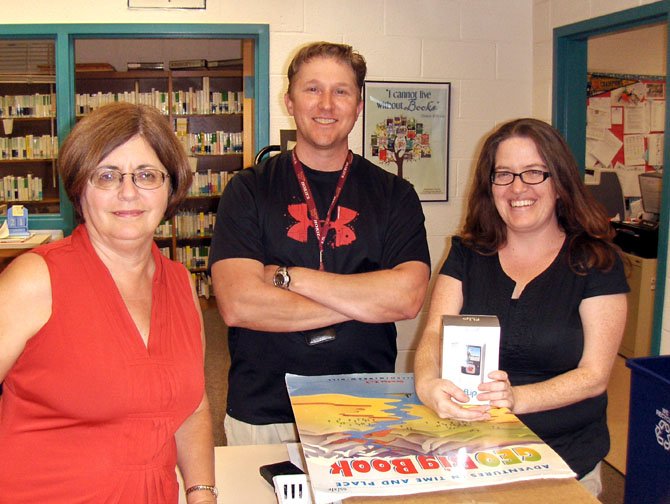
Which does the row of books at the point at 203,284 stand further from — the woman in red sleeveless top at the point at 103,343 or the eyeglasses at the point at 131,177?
the eyeglasses at the point at 131,177

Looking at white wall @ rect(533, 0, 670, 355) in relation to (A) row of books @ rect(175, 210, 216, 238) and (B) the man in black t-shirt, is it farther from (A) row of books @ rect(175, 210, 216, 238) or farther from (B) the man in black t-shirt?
(A) row of books @ rect(175, 210, 216, 238)

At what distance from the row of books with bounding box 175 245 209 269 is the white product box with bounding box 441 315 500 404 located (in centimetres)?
651

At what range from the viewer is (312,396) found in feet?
4.85

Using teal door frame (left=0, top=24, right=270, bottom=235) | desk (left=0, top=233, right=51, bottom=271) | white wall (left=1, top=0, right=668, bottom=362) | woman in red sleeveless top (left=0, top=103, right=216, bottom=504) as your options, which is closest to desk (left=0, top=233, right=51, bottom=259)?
desk (left=0, top=233, right=51, bottom=271)

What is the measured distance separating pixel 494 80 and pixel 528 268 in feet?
9.02

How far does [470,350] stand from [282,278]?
70 centimetres

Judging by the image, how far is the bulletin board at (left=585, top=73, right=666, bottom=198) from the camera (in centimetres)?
636

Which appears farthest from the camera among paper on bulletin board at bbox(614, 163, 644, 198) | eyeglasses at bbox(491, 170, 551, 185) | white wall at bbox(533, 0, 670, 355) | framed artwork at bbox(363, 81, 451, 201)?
paper on bulletin board at bbox(614, 163, 644, 198)

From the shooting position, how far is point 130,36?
155 inches

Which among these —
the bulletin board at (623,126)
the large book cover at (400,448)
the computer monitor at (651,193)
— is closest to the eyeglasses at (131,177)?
the large book cover at (400,448)

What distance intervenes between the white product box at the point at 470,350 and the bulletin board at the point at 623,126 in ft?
17.8

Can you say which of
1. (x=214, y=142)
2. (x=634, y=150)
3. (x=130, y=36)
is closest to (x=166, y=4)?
(x=130, y=36)

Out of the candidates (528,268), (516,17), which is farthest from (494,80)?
(528,268)

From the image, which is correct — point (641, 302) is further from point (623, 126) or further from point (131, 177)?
point (131, 177)
